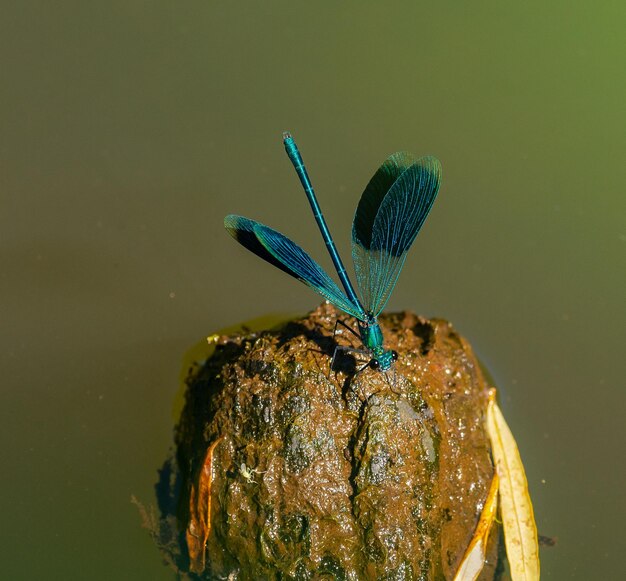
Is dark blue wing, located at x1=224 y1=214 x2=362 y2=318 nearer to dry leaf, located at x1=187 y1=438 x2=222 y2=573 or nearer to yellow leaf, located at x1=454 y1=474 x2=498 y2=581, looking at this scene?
dry leaf, located at x1=187 y1=438 x2=222 y2=573

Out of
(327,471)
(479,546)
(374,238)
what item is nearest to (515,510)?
(479,546)

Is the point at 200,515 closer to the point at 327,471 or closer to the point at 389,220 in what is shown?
the point at 327,471

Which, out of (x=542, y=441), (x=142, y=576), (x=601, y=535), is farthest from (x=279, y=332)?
(x=601, y=535)

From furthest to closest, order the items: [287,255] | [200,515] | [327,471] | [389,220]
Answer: [389,220]
[287,255]
[200,515]
[327,471]

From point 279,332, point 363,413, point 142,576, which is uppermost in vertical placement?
point 279,332

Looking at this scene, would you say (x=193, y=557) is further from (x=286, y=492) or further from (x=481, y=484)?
(x=481, y=484)

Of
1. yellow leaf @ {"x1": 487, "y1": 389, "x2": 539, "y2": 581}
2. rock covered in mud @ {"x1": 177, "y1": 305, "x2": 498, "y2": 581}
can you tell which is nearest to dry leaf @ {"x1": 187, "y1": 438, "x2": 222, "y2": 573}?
rock covered in mud @ {"x1": 177, "y1": 305, "x2": 498, "y2": 581}

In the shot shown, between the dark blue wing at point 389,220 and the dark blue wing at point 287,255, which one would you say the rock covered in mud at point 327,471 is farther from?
the dark blue wing at point 389,220
